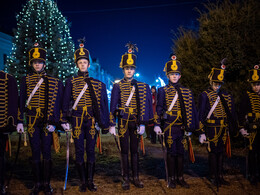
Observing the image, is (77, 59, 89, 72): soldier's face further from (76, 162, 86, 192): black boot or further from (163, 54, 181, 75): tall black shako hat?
(76, 162, 86, 192): black boot

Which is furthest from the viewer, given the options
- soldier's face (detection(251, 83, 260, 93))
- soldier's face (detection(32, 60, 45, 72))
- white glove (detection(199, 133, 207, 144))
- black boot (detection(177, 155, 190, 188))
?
soldier's face (detection(251, 83, 260, 93))

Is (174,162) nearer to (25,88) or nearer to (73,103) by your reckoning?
(73,103)

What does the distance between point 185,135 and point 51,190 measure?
3045mm

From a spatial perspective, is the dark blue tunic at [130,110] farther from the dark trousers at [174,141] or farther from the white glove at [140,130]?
the dark trousers at [174,141]

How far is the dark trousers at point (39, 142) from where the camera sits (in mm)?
4492

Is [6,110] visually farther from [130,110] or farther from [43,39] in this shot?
[43,39]

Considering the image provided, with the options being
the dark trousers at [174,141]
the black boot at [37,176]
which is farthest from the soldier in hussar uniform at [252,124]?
the black boot at [37,176]

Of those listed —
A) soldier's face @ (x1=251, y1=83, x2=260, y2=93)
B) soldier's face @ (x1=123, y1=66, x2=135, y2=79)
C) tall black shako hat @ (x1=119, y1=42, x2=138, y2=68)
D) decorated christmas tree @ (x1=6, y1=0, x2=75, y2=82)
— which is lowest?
soldier's face @ (x1=251, y1=83, x2=260, y2=93)

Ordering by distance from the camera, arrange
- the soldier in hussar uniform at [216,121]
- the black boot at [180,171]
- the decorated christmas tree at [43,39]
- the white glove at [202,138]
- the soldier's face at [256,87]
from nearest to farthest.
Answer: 1. the black boot at [180,171]
2. the white glove at [202,138]
3. the soldier in hussar uniform at [216,121]
4. the soldier's face at [256,87]
5. the decorated christmas tree at [43,39]

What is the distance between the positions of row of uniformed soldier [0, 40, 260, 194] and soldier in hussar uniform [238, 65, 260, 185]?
0.07 ft

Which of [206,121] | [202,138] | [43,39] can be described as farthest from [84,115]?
[43,39]

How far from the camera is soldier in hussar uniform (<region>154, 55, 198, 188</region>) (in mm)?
4977

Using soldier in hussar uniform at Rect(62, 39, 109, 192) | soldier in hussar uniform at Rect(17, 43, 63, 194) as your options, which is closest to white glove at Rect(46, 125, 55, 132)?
soldier in hussar uniform at Rect(17, 43, 63, 194)

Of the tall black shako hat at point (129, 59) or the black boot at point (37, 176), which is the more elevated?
the tall black shako hat at point (129, 59)
